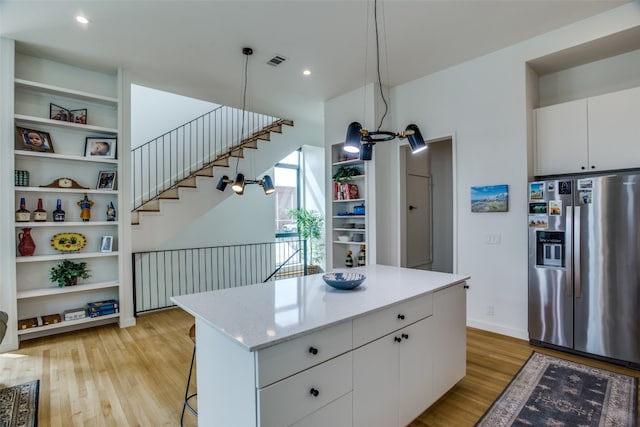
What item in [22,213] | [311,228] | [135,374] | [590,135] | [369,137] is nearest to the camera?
[369,137]

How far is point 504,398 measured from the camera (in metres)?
2.30

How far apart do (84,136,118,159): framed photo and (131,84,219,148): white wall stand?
164 centimetres

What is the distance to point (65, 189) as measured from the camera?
12.3ft

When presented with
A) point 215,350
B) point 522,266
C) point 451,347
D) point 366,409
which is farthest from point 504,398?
point 215,350

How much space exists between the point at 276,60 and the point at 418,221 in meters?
3.19

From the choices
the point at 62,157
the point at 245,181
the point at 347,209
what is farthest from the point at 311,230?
the point at 62,157

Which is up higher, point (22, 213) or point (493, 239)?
point (22, 213)

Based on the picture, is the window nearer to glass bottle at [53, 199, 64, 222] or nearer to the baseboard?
glass bottle at [53, 199, 64, 222]

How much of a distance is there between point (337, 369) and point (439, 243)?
453 cm

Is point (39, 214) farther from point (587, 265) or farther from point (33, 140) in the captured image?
point (587, 265)

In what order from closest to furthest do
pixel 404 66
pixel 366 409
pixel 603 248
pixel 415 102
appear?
pixel 366 409
pixel 603 248
pixel 404 66
pixel 415 102

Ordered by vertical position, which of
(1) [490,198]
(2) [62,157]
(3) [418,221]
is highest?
(2) [62,157]

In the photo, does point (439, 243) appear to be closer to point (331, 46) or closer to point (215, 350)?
point (331, 46)

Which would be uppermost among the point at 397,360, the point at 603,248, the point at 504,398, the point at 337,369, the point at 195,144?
the point at 195,144
